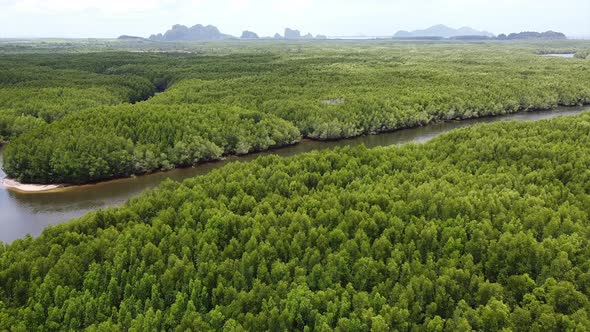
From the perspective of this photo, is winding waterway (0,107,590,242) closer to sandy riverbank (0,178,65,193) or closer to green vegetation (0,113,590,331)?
sandy riverbank (0,178,65,193)

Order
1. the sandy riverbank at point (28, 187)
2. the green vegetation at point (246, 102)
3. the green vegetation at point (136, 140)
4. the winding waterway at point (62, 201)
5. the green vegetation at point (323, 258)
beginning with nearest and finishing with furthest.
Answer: the green vegetation at point (323, 258)
the winding waterway at point (62, 201)
the sandy riverbank at point (28, 187)
the green vegetation at point (136, 140)
the green vegetation at point (246, 102)

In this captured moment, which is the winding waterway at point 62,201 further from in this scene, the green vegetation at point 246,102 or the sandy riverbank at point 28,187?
the green vegetation at point 246,102

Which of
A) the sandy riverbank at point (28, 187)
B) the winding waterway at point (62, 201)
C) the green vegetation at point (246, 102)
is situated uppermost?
the green vegetation at point (246, 102)

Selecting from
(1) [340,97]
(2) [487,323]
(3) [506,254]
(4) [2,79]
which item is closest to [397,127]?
(1) [340,97]

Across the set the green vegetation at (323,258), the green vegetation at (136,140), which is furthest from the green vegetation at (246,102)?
the green vegetation at (323,258)

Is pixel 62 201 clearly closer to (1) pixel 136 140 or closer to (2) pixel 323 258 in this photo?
(1) pixel 136 140

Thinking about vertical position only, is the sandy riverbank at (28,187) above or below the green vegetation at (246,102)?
below
